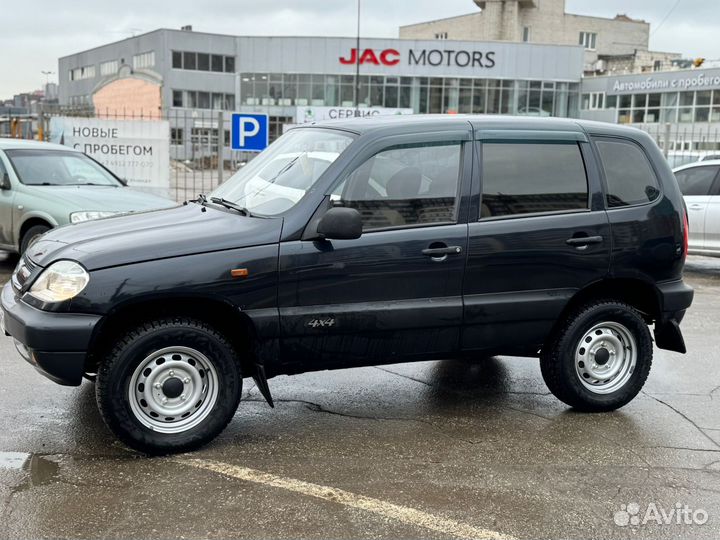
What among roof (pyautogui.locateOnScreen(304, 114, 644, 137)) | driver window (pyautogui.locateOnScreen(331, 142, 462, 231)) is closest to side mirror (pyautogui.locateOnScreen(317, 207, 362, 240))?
driver window (pyautogui.locateOnScreen(331, 142, 462, 231))

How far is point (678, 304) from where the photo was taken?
5.45 m

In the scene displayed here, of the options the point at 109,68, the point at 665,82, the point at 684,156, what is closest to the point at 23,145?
the point at 684,156

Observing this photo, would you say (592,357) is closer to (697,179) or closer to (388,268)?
(388,268)

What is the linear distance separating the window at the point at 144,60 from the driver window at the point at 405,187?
71501 millimetres

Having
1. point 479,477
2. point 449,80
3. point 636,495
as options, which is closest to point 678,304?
point 636,495

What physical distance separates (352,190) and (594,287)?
71.5 inches

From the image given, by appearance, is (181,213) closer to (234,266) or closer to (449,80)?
(234,266)

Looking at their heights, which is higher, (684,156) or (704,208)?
(684,156)

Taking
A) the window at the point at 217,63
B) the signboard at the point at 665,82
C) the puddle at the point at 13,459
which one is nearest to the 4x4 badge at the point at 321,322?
the puddle at the point at 13,459

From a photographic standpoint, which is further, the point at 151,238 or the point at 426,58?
the point at 426,58

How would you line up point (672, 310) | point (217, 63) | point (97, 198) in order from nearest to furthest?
point (672, 310)
point (97, 198)
point (217, 63)

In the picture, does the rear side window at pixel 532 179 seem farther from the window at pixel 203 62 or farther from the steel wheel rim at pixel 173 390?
the window at pixel 203 62

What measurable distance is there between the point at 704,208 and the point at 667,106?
4658 centimetres

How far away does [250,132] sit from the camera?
14445mm
